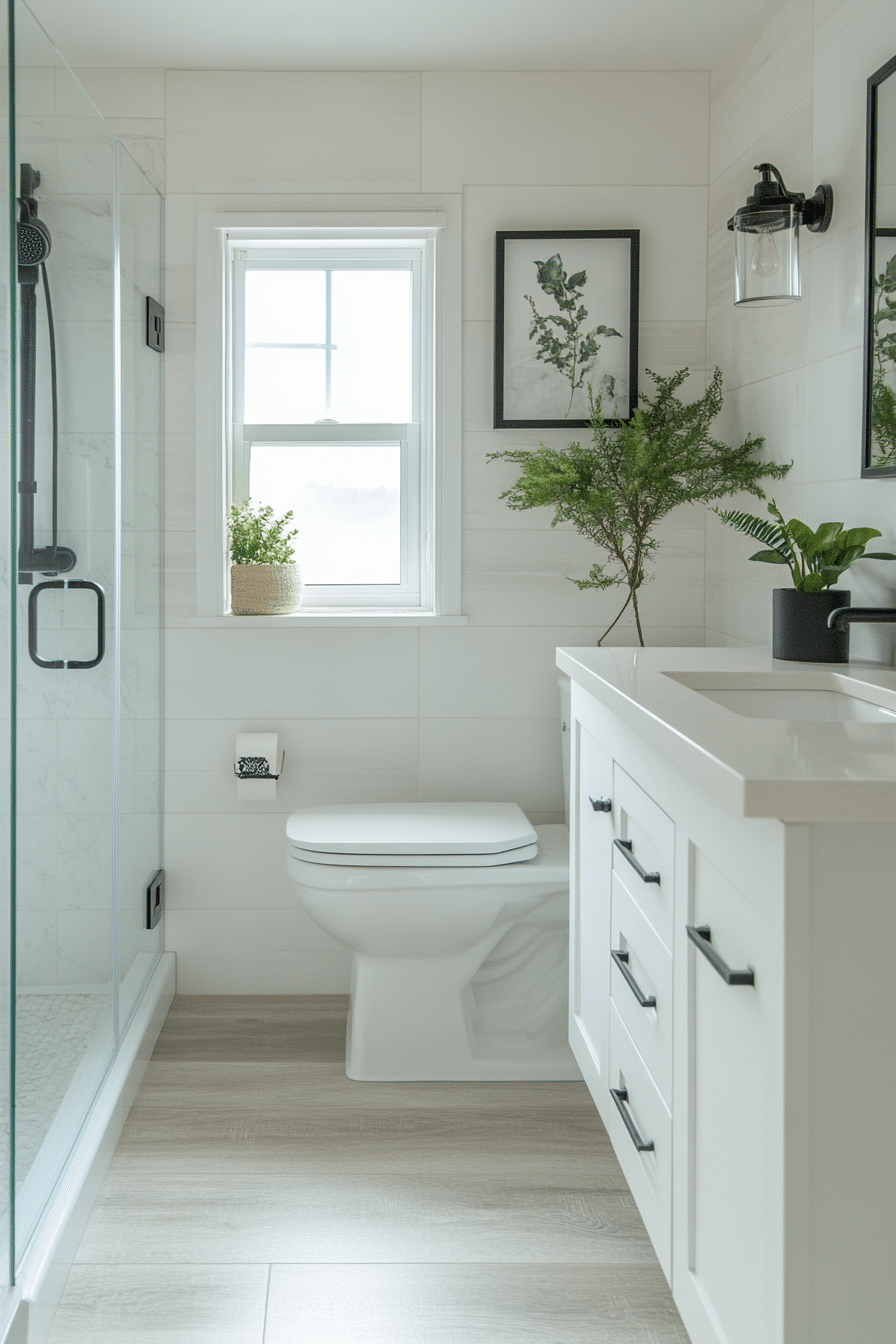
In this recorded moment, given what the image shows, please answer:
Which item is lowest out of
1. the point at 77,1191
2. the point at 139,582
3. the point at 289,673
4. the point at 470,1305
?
the point at 470,1305

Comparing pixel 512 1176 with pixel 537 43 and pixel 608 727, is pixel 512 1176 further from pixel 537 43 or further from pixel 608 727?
pixel 537 43

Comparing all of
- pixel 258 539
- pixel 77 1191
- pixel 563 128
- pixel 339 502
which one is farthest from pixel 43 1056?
pixel 563 128

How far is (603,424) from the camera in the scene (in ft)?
8.52

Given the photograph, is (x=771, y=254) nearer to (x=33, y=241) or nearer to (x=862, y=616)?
(x=862, y=616)

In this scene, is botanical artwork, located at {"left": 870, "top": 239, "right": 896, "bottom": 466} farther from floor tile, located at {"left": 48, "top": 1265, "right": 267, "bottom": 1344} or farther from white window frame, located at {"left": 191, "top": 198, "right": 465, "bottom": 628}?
floor tile, located at {"left": 48, "top": 1265, "right": 267, "bottom": 1344}

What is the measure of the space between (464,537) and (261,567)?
507mm

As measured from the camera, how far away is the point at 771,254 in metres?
1.87

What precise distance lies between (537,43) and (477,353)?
689 millimetres

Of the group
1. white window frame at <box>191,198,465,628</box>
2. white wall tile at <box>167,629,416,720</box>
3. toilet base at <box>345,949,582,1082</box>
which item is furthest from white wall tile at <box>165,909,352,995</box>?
white window frame at <box>191,198,465,628</box>

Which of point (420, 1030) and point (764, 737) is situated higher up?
point (764, 737)

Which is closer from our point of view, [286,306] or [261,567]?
[261,567]

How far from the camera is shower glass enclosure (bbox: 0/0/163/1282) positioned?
1.44 meters

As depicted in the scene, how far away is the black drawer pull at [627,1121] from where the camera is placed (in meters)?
1.36

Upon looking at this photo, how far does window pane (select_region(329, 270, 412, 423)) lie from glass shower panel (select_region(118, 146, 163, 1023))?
17.7 inches
